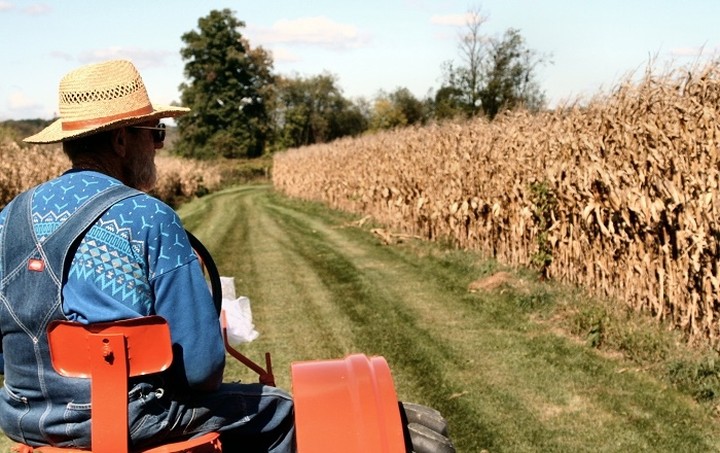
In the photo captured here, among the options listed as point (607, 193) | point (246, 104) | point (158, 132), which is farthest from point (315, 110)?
point (158, 132)

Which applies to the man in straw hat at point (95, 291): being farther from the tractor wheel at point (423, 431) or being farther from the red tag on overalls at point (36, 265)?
the tractor wheel at point (423, 431)

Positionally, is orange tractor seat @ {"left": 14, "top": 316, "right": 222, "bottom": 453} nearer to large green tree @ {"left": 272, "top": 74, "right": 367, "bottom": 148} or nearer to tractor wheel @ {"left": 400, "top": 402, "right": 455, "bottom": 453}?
tractor wheel @ {"left": 400, "top": 402, "right": 455, "bottom": 453}

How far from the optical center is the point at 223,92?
7500 cm

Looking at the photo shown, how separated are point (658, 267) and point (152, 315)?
19.8ft

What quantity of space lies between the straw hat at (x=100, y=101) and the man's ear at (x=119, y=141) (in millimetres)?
58

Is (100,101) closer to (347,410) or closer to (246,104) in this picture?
(347,410)

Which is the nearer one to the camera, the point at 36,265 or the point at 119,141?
the point at 36,265

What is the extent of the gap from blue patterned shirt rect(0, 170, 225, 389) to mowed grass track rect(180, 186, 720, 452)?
320 centimetres

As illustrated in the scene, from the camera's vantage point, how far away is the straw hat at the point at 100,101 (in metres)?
2.53

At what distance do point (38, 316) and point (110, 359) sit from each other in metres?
0.29

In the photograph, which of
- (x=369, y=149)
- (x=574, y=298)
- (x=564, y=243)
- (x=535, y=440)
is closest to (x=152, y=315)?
(x=535, y=440)

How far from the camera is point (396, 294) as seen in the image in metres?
9.93

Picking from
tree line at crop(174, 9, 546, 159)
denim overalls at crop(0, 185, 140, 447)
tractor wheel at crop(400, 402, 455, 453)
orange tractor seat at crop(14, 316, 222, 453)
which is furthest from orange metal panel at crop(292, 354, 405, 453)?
tree line at crop(174, 9, 546, 159)

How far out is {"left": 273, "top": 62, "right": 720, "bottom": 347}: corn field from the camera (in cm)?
670
